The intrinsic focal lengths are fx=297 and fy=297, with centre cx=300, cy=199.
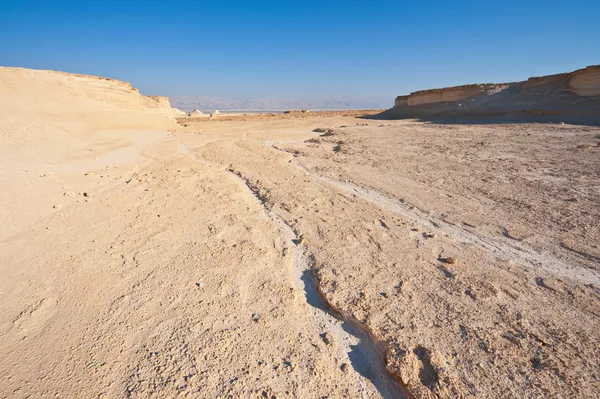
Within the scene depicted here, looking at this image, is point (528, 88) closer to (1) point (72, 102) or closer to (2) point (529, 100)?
(2) point (529, 100)

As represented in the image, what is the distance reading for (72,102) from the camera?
15.8 metres

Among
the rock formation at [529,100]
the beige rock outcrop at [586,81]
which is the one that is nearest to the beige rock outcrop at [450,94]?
the rock formation at [529,100]

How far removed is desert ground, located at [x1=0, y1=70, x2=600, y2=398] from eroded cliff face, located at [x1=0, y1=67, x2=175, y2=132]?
8.76m

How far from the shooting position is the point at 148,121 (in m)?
19.6

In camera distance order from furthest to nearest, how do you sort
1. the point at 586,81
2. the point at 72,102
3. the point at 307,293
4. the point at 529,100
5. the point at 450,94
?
the point at 450,94
the point at 529,100
the point at 72,102
the point at 586,81
the point at 307,293

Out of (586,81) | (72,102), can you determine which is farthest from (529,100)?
(72,102)

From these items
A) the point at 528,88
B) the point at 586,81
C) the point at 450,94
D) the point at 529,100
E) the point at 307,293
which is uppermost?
the point at 586,81

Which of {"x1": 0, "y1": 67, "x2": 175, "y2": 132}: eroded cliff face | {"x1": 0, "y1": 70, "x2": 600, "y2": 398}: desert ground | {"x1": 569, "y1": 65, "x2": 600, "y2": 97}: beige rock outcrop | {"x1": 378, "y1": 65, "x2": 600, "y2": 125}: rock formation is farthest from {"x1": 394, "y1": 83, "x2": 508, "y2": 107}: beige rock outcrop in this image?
{"x1": 0, "y1": 67, "x2": 175, "y2": 132}: eroded cliff face

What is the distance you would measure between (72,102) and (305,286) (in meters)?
18.8

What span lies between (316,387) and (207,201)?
12.1 ft

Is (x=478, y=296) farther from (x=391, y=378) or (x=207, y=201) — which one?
(x=207, y=201)

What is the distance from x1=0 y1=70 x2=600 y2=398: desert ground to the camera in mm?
1866

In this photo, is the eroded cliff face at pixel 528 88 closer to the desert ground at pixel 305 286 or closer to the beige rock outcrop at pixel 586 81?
the beige rock outcrop at pixel 586 81

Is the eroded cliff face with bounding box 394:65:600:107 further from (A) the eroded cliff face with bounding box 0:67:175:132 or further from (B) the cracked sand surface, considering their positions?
(A) the eroded cliff face with bounding box 0:67:175:132
